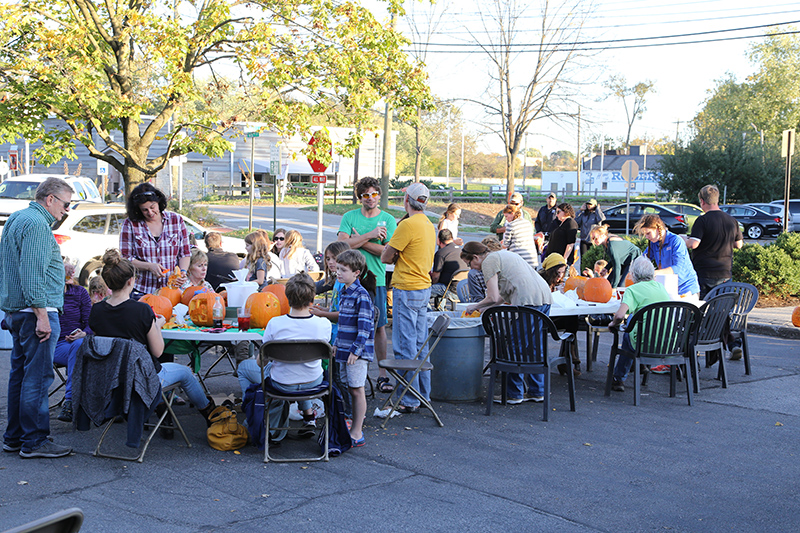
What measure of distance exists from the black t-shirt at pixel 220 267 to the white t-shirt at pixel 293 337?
4705mm

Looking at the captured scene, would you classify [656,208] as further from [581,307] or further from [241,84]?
[581,307]

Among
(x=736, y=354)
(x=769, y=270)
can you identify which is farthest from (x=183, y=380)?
(x=769, y=270)

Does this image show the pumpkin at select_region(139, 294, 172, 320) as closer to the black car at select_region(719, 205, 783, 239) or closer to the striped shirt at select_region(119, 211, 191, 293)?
the striped shirt at select_region(119, 211, 191, 293)

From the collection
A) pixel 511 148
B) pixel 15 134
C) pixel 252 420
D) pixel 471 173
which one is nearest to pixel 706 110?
pixel 511 148

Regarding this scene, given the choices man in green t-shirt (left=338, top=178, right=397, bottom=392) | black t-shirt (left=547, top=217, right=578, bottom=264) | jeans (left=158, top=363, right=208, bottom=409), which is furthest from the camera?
black t-shirt (left=547, top=217, right=578, bottom=264)

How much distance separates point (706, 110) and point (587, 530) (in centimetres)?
6679

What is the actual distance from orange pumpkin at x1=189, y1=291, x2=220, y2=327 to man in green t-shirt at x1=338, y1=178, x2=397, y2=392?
1.56 metres

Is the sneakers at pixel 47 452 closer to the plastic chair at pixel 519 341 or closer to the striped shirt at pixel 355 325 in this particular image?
the striped shirt at pixel 355 325

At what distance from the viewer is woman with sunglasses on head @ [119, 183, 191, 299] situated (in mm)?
6547

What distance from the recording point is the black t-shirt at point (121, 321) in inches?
203

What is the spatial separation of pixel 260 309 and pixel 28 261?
1655 mm

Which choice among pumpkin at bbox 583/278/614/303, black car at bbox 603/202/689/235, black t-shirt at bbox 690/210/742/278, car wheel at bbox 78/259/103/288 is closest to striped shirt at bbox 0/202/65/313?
pumpkin at bbox 583/278/614/303

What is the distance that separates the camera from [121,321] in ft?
17.0

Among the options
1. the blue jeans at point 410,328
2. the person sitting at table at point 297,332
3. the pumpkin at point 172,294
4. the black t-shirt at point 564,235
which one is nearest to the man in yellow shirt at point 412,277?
the blue jeans at point 410,328
